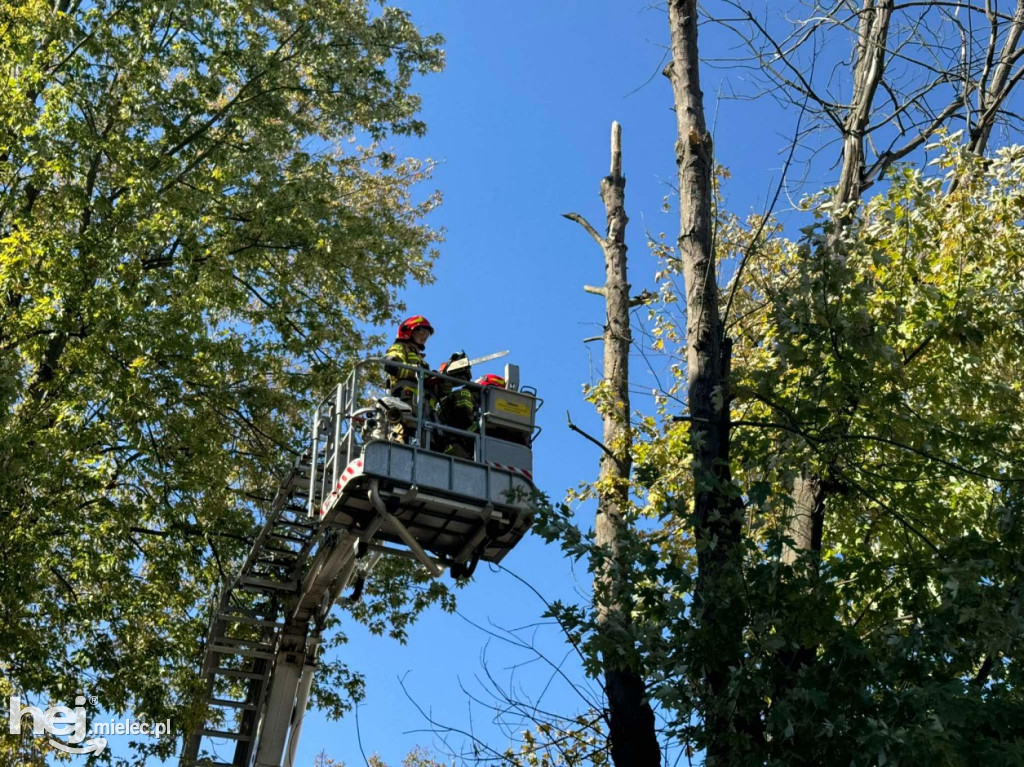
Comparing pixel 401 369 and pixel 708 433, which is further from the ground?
pixel 401 369

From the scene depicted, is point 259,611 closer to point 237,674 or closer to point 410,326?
point 237,674

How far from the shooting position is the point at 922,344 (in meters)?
9.73

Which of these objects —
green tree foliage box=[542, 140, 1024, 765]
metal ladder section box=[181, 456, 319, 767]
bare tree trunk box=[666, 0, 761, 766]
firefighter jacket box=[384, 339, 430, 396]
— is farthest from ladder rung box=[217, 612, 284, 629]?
bare tree trunk box=[666, 0, 761, 766]

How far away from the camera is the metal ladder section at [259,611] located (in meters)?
12.9

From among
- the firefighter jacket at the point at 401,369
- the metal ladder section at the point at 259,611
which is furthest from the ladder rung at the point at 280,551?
the firefighter jacket at the point at 401,369

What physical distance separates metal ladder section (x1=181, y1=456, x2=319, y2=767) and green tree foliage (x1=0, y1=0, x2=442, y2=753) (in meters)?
0.46

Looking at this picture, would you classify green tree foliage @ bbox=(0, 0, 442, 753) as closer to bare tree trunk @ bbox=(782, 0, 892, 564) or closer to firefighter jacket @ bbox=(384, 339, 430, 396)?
firefighter jacket @ bbox=(384, 339, 430, 396)

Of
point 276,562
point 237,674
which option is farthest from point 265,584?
point 237,674

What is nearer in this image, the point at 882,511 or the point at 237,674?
the point at 882,511

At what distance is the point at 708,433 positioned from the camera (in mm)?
8383

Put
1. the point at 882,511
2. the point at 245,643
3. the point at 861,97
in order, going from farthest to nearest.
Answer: the point at 245,643 < the point at 861,97 < the point at 882,511

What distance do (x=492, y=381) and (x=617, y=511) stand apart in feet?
5.26

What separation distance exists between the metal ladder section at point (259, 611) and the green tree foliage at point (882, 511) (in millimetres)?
4807

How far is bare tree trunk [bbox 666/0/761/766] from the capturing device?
7422 millimetres
